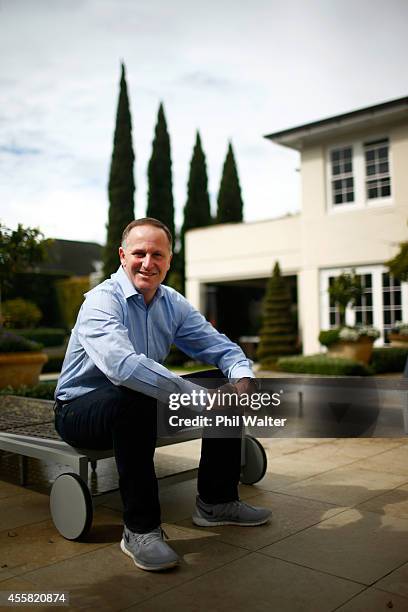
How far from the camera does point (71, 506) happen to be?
2.60 meters

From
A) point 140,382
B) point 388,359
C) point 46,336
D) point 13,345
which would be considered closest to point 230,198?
point 46,336

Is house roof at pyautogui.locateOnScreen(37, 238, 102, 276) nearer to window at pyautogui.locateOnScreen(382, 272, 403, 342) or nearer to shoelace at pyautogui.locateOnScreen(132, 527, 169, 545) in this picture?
window at pyautogui.locateOnScreen(382, 272, 403, 342)

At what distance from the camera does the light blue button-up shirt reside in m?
2.34

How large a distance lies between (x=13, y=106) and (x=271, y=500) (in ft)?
21.4

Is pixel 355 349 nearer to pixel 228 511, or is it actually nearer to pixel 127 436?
pixel 228 511

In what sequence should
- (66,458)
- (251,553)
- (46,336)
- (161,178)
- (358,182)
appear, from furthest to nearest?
(161,178)
(46,336)
(358,182)
(66,458)
(251,553)

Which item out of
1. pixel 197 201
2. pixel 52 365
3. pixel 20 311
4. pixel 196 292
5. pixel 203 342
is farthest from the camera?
pixel 197 201

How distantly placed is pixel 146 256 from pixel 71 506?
1181mm

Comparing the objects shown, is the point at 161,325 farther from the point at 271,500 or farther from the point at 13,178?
the point at 13,178

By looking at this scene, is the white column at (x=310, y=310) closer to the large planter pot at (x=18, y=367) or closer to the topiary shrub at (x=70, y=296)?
the large planter pot at (x=18, y=367)

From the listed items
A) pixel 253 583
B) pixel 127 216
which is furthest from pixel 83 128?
pixel 253 583

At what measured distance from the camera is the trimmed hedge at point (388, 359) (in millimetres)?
10959

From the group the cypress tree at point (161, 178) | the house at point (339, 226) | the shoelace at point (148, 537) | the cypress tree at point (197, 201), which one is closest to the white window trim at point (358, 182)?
the house at point (339, 226)

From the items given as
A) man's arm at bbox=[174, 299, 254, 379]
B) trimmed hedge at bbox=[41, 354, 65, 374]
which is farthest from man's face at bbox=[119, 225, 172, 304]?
trimmed hedge at bbox=[41, 354, 65, 374]
